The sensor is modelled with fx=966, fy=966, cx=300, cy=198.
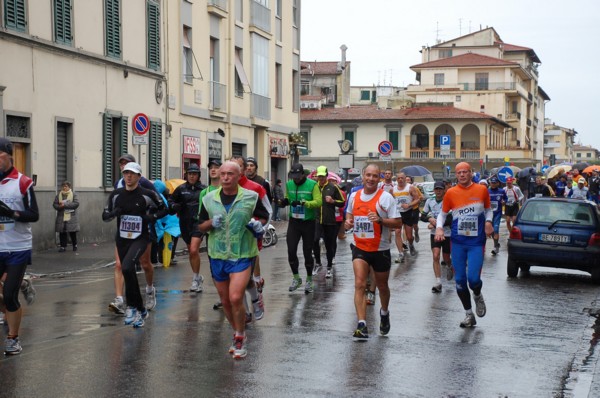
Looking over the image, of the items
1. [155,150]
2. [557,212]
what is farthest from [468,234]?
[155,150]

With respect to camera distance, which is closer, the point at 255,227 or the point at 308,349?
the point at 255,227

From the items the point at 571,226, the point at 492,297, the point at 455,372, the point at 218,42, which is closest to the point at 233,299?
the point at 455,372

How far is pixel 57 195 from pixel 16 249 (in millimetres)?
14357

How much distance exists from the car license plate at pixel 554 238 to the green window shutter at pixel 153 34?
15097 mm

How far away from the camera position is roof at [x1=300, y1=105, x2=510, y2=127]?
84.4 metres

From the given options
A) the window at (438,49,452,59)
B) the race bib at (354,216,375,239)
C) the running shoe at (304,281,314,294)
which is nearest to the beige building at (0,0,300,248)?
the running shoe at (304,281,314,294)

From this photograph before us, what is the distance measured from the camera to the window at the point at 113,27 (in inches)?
1017

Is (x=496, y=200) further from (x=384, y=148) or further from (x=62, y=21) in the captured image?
(x=384, y=148)

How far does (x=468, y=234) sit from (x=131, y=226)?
3.84m

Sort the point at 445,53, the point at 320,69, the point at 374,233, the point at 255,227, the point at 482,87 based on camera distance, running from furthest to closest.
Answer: the point at 445,53, the point at 482,87, the point at 320,69, the point at 374,233, the point at 255,227

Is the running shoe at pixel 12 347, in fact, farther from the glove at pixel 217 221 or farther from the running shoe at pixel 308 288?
the running shoe at pixel 308 288

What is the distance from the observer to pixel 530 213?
57.7ft

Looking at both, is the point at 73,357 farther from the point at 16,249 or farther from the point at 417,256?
the point at 417,256

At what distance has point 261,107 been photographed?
38.4 meters
